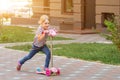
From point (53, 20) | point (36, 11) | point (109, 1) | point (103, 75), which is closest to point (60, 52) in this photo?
point (103, 75)

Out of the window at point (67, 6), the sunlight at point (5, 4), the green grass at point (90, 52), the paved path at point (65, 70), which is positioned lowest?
the green grass at point (90, 52)

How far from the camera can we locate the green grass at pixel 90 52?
13.6 meters

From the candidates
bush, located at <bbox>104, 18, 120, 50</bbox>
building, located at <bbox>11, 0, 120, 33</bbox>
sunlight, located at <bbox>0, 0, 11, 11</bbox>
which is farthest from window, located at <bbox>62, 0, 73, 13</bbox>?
bush, located at <bbox>104, 18, 120, 50</bbox>

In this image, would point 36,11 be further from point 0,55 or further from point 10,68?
point 10,68

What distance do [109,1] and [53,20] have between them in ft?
21.2

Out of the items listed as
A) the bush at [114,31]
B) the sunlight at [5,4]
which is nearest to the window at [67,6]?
the sunlight at [5,4]

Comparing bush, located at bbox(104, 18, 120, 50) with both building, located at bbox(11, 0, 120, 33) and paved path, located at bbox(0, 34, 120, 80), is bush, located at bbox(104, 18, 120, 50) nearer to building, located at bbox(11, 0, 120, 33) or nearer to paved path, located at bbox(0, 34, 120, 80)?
paved path, located at bbox(0, 34, 120, 80)

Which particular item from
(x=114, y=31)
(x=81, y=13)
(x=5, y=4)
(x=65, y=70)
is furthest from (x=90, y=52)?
(x=5, y=4)

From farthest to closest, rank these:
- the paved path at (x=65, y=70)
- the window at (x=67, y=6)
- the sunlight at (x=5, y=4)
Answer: the sunlight at (x=5, y=4)
the window at (x=67, y=6)
the paved path at (x=65, y=70)

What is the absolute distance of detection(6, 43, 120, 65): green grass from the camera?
536 inches

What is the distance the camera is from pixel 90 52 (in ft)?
49.8

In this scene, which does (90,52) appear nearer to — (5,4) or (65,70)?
(65,70)

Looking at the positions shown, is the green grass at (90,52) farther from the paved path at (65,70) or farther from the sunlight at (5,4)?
the sunlight at (5,4)

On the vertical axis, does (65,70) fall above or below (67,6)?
below
